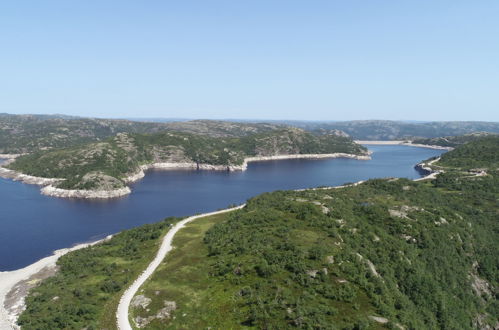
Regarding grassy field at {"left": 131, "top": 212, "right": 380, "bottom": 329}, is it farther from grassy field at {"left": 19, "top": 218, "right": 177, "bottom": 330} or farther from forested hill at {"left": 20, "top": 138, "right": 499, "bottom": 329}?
grassy field at {"left": 19, "top": 218, "right": 177, "bottom": 330}

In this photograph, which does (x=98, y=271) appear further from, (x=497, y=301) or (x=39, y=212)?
(x=497, y=301)

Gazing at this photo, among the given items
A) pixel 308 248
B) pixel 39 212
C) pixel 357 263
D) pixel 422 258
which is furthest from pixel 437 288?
pixel 39 212

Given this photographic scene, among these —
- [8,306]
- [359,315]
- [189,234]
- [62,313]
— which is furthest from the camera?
[189,234]

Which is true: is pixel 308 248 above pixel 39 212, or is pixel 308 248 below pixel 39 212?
above

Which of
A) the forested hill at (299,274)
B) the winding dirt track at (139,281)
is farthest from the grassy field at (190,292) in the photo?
the winding dirt track at (139,281)

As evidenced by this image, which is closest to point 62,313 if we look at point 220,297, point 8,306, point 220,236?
point 8,306

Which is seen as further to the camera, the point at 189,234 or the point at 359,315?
the point at 189,234

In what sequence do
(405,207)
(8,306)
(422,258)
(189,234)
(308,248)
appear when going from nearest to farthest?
1. (8,306)
2. (308,248)
3. (422,258)
4. (189,234)
5. (405,207)

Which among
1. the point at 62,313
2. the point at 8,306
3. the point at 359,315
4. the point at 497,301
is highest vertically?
the point at 359,315

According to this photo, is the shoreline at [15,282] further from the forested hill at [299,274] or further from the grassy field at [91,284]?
the forested hill at [299,274]
